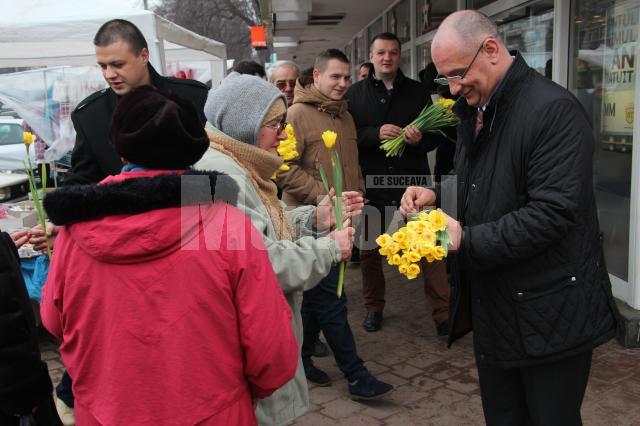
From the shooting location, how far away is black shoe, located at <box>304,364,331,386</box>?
14.2 ft

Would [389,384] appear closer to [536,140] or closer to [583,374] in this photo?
[583,374]

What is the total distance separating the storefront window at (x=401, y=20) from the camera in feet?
37.2

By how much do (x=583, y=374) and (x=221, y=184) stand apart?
5.28 ft

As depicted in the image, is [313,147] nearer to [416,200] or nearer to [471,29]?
[416,200]

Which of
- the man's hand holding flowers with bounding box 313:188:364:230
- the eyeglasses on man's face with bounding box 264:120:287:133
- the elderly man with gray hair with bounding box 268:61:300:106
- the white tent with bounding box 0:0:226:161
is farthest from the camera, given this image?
the white tent with bounding box 0:0:226:161

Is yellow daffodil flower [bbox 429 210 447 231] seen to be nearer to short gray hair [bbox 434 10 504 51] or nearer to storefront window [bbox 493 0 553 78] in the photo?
short gray hair [bbox 434 10 504 51]

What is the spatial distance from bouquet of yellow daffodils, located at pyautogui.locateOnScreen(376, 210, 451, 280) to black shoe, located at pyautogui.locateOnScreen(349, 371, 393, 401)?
72.1 inches

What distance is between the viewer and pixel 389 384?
13.7 ft

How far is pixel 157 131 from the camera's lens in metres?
1.68

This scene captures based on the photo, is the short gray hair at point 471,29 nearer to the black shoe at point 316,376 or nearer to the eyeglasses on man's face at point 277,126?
the eyeglasses on man's face at point 277,126

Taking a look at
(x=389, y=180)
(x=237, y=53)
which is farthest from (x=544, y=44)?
(x=237, y=53)

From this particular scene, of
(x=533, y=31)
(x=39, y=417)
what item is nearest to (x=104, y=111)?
(x=39, y=417)

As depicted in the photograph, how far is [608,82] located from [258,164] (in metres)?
3.98

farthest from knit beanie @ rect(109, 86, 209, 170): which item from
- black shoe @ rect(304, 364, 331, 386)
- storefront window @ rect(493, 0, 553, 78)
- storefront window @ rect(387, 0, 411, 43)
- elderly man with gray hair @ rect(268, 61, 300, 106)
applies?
storefront window @ rect(387, 0, 411, 43)
